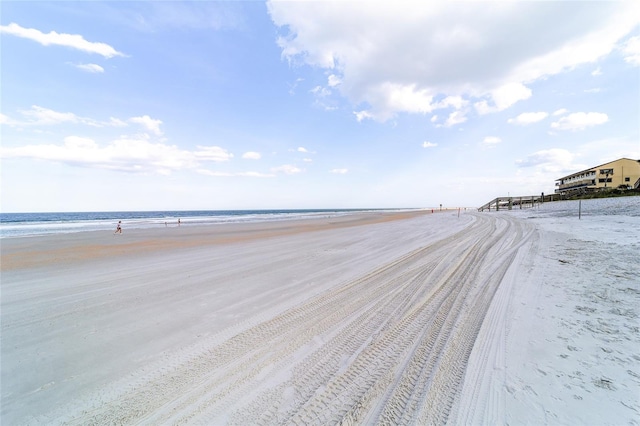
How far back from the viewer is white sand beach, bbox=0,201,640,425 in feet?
7.46

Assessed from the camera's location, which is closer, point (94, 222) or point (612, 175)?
point (94, 222)

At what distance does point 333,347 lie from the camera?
3.21m

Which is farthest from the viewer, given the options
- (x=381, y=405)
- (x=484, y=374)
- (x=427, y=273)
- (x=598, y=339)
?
(x=427, y=273)

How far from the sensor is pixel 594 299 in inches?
169

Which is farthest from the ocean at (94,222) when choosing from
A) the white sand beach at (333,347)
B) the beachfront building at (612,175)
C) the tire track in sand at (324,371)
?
the beachfront building at (612,175)

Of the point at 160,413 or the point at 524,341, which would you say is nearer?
the point at 160,413

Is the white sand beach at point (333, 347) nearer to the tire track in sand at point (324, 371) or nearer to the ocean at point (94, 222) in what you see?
the tire track in sand at point (324, 371)

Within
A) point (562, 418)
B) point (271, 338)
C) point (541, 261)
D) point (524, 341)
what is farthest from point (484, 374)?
point (541, 261)

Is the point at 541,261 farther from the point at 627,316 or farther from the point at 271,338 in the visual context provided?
the point at 271,338

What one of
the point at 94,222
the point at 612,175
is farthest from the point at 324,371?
the point at 612,175

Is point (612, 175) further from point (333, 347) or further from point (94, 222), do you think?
point (94, 222)

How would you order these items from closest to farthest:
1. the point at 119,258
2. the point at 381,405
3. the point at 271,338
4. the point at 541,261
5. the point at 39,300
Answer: the point at 381,405 → the point at 271,338 → the point at 39,300 → the point at 541,261 → the point at 119,258

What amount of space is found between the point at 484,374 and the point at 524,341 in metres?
1.07

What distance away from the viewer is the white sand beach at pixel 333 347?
2273 mm
